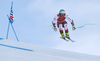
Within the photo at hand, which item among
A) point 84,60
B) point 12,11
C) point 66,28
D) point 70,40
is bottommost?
point 84,60

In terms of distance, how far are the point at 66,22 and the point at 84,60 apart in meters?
2.70

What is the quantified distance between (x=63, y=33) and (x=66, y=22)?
0.46m

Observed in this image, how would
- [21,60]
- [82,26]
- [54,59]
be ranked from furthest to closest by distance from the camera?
1. [82,26]
2. [54,59]
3. [21,60]

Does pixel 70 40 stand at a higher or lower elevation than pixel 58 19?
lower

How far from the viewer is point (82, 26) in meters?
7.83

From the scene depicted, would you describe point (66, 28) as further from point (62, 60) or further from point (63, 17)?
point (62, 60)

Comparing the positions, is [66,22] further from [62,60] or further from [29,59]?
[29,59]

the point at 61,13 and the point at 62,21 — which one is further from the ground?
the point at 61,13

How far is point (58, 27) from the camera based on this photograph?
807 cm

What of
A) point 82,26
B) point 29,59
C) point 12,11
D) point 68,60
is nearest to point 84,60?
point 68,60

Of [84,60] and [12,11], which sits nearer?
[84,60]

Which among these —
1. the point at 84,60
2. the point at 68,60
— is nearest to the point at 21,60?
the point at 68,60

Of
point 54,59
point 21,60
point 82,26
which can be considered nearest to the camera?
point 21,60

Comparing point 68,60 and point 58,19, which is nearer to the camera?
point 68,60
